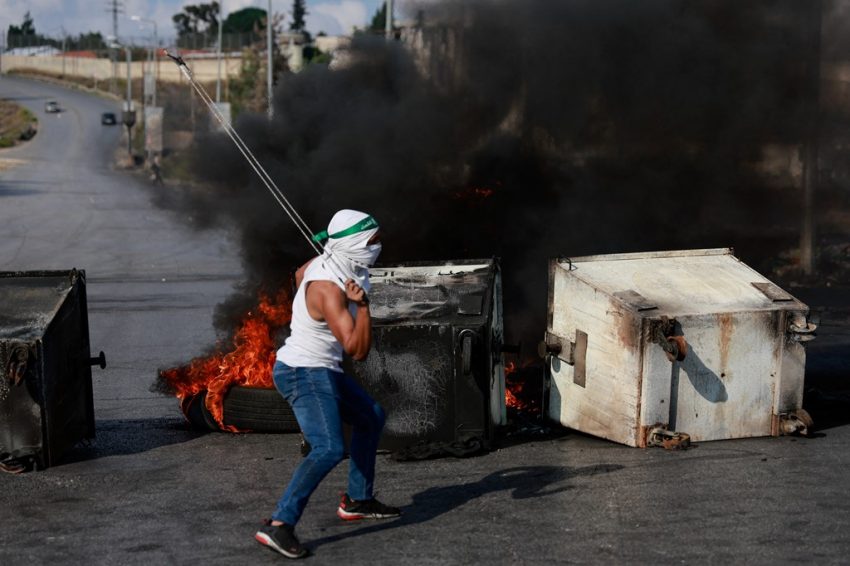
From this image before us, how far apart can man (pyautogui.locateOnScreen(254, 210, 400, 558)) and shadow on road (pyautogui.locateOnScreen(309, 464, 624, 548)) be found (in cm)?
33

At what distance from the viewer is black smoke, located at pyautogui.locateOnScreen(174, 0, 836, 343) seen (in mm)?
10180

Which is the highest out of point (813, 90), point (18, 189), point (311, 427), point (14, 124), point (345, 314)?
point (813, 90)

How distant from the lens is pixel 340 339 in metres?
4.99

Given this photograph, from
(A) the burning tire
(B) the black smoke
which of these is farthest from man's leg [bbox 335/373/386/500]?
(B) the black smoke

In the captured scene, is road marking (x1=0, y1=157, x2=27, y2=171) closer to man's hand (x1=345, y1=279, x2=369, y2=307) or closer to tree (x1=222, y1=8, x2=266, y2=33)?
man's hand (x1=345, y1=279, x2=369, y2=307)

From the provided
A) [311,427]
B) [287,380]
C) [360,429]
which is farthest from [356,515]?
[287,380]

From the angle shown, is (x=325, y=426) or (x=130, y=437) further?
(x=130, y=437)

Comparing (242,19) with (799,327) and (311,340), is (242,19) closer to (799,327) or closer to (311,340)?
(799,327)

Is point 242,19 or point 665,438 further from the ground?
point 242,19

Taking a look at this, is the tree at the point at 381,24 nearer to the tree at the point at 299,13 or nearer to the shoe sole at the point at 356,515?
the shoe sole at the point at 356,515

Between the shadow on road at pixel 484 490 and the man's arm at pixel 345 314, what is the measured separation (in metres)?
0.95

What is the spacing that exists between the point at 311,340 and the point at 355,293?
33cm

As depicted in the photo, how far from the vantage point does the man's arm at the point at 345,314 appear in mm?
4969

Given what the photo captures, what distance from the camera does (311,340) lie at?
17.0 feet
